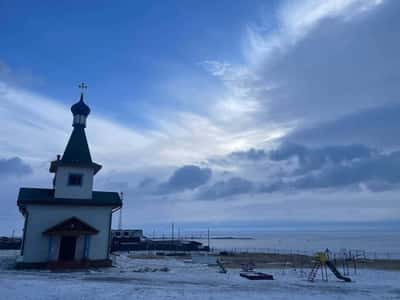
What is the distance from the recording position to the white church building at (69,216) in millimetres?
22906

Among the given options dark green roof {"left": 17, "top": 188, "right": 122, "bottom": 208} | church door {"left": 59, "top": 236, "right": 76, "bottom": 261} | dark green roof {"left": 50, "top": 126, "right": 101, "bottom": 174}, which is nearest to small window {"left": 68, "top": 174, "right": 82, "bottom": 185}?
dark green roof {"left": 50, "top": 126, "right": 101, "bottom": 174}

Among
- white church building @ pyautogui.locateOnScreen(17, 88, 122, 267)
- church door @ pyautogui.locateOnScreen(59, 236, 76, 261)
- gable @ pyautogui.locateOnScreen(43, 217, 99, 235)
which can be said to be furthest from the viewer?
church door @ pyautogui.locateOnScreen(59, 236, 76, 261)

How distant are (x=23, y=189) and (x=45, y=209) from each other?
290 cm

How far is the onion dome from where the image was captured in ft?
90.0

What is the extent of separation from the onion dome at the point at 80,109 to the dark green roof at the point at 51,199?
6387mm

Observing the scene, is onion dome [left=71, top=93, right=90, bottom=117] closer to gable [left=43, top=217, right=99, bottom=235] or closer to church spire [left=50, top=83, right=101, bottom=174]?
church spire [left=50, top=83, right=101, bottom=174]

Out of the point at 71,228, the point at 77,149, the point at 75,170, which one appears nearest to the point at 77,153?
the point at 77,149

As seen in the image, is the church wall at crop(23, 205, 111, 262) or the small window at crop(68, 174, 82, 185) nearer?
the church wall at crop(23, 205, 111, 262)

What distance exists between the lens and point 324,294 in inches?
576

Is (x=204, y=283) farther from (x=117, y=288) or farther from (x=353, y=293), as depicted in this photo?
(x=353, y=293)

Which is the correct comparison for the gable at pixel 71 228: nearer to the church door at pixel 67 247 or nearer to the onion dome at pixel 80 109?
the church door at pixel 67 247

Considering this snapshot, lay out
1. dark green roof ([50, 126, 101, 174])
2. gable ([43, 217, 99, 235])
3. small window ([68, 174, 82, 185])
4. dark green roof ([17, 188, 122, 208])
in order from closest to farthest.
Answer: gable ([43, 217, 99, 235]) → dark green roof ([17, 188, 122, 208]) → small window ([68, 174, 82, 185]) → dark green roof ([50, 126, 101, 174])

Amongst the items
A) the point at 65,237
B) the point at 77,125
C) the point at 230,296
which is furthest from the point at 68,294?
the point at 77,125

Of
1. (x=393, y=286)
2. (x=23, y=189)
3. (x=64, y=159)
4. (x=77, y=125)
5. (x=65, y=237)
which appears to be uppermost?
(x=77, y=125)
